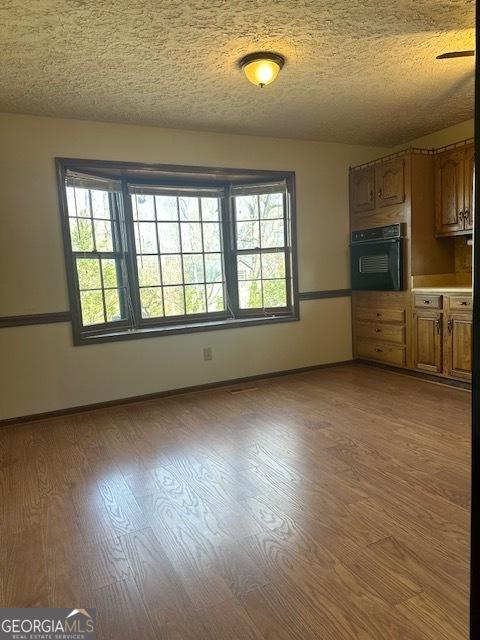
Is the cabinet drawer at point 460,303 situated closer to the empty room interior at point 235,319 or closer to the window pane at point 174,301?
the empty room interior at point 235,319

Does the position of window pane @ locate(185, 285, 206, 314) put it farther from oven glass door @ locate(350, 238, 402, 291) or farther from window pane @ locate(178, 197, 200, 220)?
oven glass door @ locate(350, 238, 402, 291)

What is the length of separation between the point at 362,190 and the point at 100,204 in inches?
109

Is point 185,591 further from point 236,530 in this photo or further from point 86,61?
point 86,61

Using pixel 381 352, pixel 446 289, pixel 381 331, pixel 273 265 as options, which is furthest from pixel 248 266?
pixel 446 289

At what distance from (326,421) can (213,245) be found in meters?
2.13

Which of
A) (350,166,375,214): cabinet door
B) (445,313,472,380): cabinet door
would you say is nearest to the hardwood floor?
(445,313,472,380): cabinet door

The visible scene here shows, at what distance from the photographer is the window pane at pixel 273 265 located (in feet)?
14.5

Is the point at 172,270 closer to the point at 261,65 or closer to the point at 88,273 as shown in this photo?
the point at 88,273

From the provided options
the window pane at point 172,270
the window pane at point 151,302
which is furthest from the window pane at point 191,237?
the window pane at point 151,302

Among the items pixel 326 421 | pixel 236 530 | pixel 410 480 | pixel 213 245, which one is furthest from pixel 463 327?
pixel 236 530

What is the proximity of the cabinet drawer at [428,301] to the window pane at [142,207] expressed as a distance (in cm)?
269

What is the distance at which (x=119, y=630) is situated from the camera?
4.33 feet

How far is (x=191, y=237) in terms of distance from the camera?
4.10m

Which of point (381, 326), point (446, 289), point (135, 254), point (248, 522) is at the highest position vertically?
point (135, 254)
